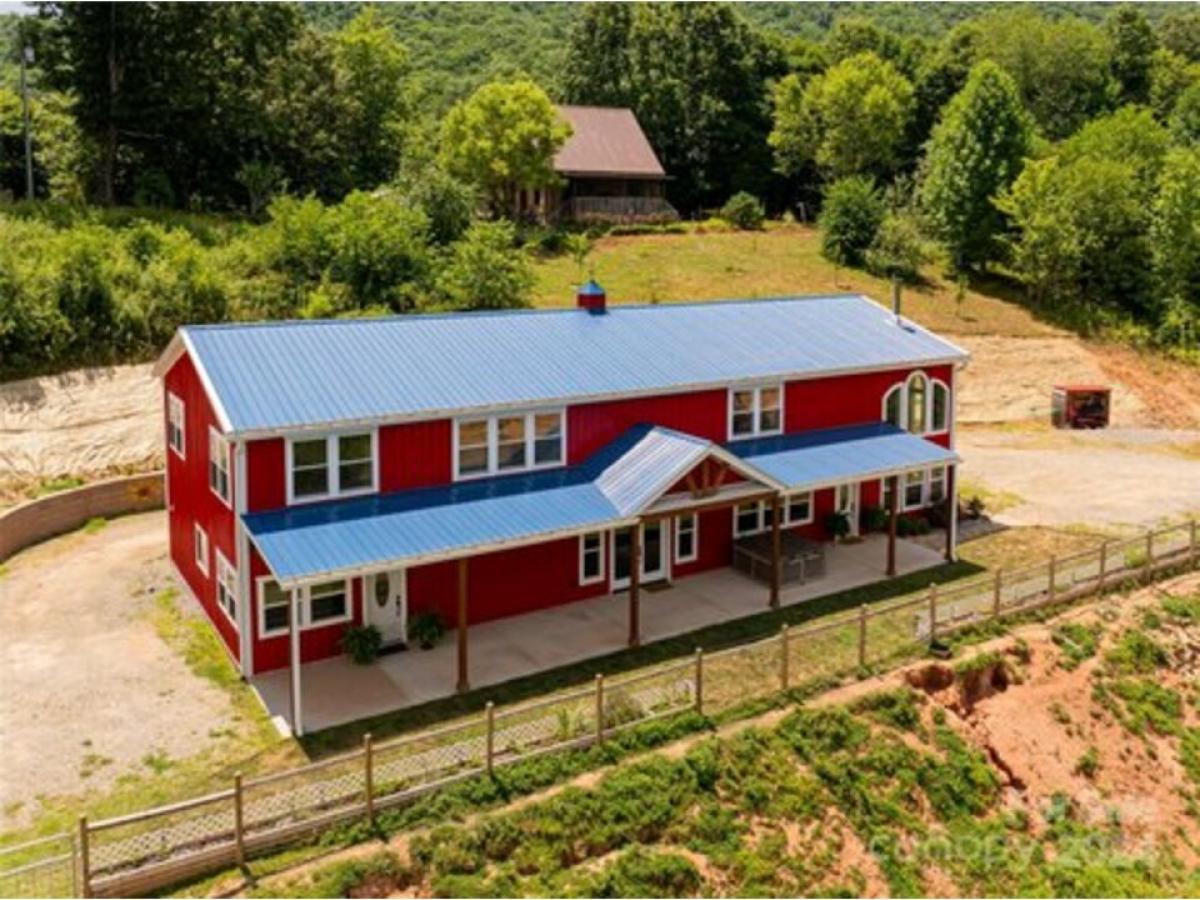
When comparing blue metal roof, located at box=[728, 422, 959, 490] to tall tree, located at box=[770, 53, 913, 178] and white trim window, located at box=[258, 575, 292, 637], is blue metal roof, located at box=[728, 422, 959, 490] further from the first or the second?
tall tree, located at box=[770, 53, 913, 178]

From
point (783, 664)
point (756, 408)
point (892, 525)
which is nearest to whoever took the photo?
point (783, 664)

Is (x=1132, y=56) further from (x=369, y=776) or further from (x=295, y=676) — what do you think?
(x=369, y=776)

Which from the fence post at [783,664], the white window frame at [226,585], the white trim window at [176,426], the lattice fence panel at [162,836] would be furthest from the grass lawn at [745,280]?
the lattice fence panel at [162,836]

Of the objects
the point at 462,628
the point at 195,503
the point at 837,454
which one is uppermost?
the point at 837,454

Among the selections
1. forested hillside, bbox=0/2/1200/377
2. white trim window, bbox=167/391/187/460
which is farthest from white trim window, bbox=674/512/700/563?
forested hillside, bbox=0/2/1200/377

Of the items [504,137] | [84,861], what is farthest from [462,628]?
[504,137]

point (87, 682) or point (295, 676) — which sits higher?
point (295, 676)

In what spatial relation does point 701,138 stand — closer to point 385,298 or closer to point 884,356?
point 385,298

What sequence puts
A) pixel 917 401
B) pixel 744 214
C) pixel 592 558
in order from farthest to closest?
pixel 744 214 < pixel 917 401 < pixel 592 558
